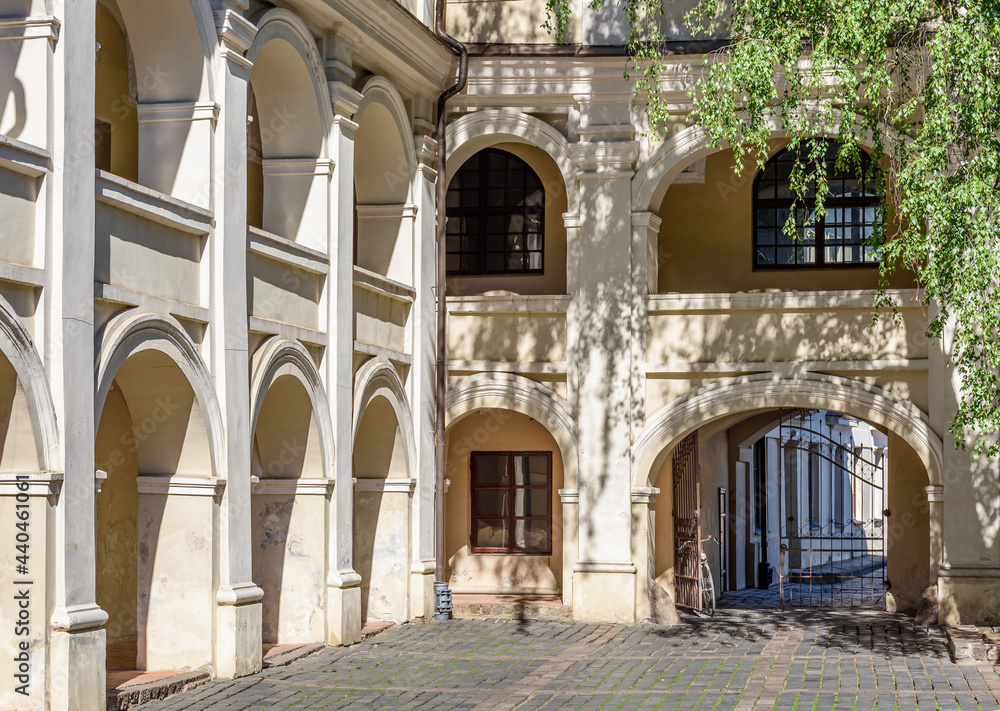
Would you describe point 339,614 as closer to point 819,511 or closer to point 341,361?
point 341,361

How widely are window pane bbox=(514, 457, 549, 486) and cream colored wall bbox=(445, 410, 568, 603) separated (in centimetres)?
15

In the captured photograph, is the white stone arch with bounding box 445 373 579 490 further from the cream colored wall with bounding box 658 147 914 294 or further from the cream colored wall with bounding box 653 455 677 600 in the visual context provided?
the cream colored wall with bounding box 658 147 914 294

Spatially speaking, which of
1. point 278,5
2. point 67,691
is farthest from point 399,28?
point 67,691

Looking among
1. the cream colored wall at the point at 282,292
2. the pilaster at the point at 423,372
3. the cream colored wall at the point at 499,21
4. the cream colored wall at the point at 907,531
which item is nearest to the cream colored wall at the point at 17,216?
the cream colored wall at the point at 282,292

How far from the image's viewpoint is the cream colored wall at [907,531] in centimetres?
1903

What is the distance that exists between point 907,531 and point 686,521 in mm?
3032

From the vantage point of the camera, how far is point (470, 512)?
1944 centimetres

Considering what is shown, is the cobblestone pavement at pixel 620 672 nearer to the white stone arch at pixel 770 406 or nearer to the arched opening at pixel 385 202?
the white stone arch at pixel 770 406

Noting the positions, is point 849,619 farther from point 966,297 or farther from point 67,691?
point 67,691

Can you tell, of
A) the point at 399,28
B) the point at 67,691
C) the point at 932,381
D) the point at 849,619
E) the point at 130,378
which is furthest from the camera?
the point at 849,619

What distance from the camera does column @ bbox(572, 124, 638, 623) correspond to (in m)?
17.1

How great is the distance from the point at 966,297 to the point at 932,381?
16.8 feet

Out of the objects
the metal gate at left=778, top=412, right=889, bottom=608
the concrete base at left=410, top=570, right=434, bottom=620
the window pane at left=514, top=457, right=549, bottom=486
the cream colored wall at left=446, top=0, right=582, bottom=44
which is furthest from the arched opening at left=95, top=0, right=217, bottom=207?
the metal gate at left=778, top=412, right=889, bottom=608

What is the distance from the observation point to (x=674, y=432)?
17.3 metres
